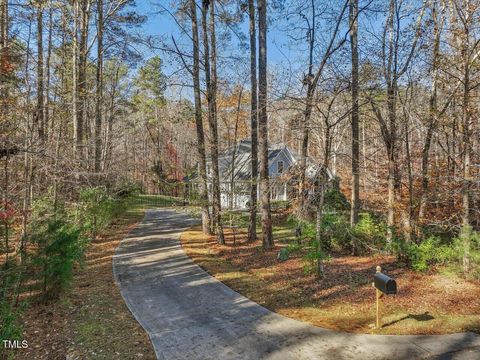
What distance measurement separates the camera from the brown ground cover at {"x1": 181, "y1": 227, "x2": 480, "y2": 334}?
6270 millimetres

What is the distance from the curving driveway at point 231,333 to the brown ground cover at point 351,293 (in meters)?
0.37

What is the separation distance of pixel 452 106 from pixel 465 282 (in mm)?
6301

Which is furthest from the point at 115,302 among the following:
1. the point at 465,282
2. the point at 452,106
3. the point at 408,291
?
the point at 452,106

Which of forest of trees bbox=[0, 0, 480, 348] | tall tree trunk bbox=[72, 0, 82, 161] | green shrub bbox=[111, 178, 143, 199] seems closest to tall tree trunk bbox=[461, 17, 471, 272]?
forest of trees bbox=[0, 0, 480, 348]

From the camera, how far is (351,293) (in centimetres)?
776

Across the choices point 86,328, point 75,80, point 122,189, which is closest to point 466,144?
point 86,328

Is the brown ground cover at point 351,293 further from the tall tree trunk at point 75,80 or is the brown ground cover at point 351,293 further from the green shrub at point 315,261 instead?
the tall tree trunk at point 75,80

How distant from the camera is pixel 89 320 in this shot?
649 centimetres

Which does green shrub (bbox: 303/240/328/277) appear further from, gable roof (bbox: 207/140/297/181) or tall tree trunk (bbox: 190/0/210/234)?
gable roof (bbox: 207/140/297/181)

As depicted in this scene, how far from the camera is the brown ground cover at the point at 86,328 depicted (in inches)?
209

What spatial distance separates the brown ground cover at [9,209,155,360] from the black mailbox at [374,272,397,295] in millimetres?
3883

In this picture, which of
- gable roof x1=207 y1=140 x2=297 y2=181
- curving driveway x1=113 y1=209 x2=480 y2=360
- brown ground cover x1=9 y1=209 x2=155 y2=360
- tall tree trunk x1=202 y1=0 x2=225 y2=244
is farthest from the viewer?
gable roof x1=207 y1=140 x2=297 y2=181

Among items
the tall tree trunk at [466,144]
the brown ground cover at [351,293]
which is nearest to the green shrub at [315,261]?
the brown ground cover at [351,293]

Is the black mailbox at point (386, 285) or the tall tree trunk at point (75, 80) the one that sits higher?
the tall tree trunk at point (75, 80)
